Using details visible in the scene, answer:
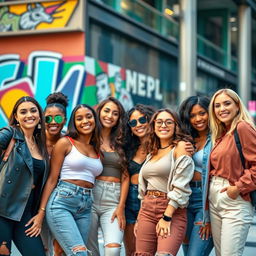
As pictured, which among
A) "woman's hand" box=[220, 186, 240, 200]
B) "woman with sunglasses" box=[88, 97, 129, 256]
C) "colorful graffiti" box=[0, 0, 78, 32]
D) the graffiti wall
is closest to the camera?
"woman's hand" box=[220, 186, 240, 200]

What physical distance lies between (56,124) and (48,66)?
35.0 feet

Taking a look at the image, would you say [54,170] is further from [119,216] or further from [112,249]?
[112,249]

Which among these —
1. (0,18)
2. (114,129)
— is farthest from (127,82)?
(114,129)

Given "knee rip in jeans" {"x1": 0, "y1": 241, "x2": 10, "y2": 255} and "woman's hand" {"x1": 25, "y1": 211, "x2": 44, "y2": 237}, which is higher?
"woman's hand" {"x1": 25, "y1": 211, "x2": 44, "y2": 237}

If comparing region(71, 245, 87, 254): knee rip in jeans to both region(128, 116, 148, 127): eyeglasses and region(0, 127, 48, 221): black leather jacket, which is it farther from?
region(128, 116, 148, 127): eyeglasses

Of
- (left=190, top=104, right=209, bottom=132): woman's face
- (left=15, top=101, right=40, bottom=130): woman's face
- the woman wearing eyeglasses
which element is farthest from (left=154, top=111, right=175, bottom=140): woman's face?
(left=15, top=101, right=40, bottom=130): woman's face

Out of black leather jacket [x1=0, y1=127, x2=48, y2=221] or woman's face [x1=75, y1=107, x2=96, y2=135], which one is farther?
woman's face [x1=75, y1=107, x2=96, y2=135]

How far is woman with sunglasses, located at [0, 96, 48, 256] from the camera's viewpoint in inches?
184

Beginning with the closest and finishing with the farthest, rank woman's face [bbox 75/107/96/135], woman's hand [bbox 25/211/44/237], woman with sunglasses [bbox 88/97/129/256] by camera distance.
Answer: woman's hand [bbox 25/211/44/237], woman's face [bbox 75/107/96/135], woman with sunglasses [bbox 88/97/129/256]

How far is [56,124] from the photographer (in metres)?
5.62

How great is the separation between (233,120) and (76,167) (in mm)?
1525

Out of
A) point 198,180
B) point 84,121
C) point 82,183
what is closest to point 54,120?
point 84,121

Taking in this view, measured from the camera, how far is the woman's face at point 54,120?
562 cm

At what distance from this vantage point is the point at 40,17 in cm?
1605
